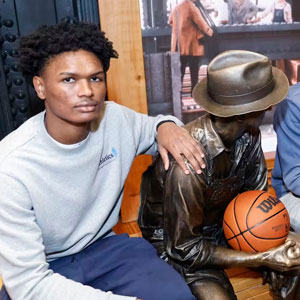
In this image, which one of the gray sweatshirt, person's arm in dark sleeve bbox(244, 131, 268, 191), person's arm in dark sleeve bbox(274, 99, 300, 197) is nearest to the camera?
the gray sweatshirt

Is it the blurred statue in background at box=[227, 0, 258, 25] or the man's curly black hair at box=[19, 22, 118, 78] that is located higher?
the blurred statue in background at box=[227, 0, 258, 25]

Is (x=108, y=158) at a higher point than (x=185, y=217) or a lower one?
higher

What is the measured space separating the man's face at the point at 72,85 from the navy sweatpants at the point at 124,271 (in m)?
0.71

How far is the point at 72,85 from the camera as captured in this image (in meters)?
1.54

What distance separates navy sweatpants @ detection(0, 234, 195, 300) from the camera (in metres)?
1.65

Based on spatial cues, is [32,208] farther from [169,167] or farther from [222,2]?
[222,2]

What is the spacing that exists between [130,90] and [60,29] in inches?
61.1

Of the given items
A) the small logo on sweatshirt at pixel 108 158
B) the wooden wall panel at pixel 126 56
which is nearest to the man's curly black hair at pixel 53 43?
the small logo on sweatshirt at pixel 108 158

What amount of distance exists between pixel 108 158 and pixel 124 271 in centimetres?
56

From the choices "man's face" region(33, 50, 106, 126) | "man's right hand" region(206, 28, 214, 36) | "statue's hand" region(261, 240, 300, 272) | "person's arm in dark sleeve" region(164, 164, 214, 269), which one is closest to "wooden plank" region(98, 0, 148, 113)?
"man's right hand" region(206, 28, 214, 36)

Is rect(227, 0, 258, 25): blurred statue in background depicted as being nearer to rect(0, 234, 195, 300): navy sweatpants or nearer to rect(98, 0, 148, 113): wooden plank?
rect(98, 0, 148, 113): wooden plank

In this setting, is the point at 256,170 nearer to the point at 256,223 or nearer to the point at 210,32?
the point at 256,223

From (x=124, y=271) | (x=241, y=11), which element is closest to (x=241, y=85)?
(x=124, y=271)

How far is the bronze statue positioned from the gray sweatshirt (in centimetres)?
25
